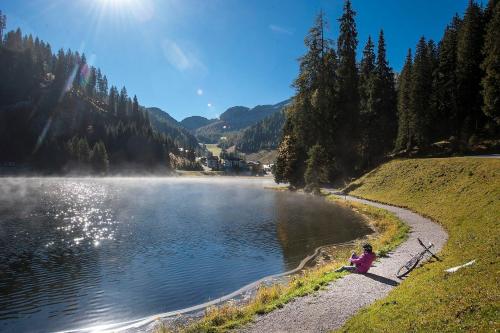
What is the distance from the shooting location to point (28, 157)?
16025 centimetres

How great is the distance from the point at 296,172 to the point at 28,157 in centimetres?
13131

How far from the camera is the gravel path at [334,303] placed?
13.5 metres

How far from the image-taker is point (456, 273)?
567 inches

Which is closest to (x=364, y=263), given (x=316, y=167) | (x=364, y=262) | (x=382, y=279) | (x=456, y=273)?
(x=364, y=262)

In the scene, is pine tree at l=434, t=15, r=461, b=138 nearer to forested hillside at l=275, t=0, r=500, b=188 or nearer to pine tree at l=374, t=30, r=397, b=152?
forested hillside at l=275, t=0, r=500, b=188

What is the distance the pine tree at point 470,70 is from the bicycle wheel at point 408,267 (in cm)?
6423

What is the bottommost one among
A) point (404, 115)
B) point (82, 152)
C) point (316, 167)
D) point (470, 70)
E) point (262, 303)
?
point (262, 303)

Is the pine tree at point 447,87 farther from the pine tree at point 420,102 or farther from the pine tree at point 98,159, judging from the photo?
the pine tree at point 98,159

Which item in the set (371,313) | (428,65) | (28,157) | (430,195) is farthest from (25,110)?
(371,313)

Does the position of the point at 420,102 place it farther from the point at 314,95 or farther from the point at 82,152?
the point at 82,152

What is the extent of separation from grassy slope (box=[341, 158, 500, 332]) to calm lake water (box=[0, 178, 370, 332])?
31.1 ft

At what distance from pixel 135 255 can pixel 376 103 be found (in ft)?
209

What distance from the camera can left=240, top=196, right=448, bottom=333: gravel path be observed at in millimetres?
13516

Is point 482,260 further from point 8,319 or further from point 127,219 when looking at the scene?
point 127,219
